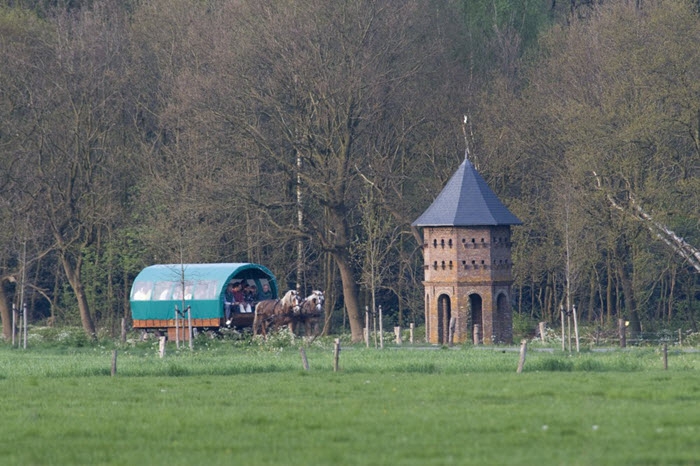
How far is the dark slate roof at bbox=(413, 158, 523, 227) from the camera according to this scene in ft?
165

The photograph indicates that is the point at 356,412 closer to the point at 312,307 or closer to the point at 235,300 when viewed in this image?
the point at 312,307

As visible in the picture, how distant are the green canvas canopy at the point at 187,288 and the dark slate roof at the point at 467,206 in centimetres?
723

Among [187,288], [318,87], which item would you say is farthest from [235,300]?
[318,87]

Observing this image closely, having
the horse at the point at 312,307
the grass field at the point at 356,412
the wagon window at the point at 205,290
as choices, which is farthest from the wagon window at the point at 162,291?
the grass field at the point at 356,412

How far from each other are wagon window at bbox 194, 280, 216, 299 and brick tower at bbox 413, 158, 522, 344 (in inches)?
320

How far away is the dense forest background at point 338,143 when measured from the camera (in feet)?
169

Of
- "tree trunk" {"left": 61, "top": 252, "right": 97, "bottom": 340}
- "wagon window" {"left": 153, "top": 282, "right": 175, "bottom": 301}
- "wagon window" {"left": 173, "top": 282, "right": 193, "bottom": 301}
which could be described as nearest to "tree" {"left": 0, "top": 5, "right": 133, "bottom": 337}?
"tree trunk" {"left": 61, "top": 252, "right": 97, "bottom": 340}

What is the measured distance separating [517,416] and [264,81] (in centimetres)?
3430

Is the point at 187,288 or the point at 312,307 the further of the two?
the point at 187,288

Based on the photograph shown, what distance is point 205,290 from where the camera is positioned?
50.2 meters

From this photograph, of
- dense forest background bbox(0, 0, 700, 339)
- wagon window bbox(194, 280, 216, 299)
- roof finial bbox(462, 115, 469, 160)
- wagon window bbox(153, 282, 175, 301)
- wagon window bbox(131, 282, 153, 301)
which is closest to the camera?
wagon window bbox(194, 280, 216, 299)

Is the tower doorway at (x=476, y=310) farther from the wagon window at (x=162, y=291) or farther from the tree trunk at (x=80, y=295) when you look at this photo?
the tree trunk at (x=80, y=295)

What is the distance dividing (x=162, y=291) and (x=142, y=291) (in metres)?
0.98

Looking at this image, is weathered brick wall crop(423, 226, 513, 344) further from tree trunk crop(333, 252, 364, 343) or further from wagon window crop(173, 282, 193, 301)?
wagon window crop(173, 282, 193, 301)
